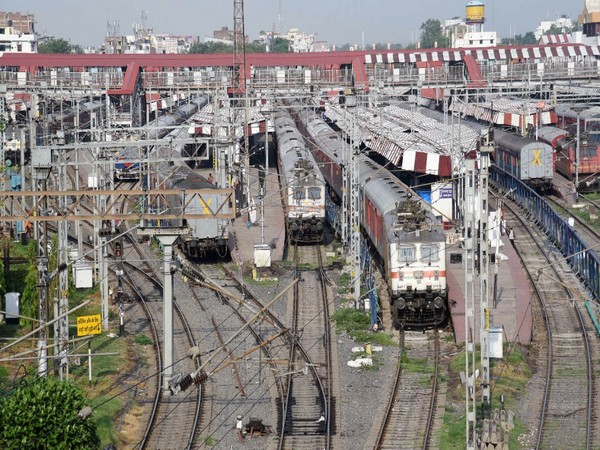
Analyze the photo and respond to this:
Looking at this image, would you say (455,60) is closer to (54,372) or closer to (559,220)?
(559,220)

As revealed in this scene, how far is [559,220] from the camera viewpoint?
38.1 meters

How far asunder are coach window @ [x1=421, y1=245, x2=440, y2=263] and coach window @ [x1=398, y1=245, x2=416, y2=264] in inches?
8.4

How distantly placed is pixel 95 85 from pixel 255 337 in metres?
54.9

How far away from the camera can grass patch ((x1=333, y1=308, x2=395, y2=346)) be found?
27141 mm

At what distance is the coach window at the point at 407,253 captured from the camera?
2725cm

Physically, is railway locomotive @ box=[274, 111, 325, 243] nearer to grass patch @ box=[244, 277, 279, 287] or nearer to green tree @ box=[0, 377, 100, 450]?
grass patch @ box=[244, 277, 279, 287]

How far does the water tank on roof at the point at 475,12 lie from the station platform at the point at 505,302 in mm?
129417

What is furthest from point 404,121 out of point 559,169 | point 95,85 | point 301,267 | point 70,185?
point 95,85

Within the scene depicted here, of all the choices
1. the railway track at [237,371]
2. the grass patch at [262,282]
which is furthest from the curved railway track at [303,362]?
the grass patch at [262,282]

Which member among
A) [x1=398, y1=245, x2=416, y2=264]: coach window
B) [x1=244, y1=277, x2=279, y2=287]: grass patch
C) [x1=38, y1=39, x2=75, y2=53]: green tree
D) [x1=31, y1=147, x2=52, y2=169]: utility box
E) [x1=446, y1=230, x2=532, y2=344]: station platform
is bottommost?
[x1=244, y1=277, x2=279, y2=287]: grass patch

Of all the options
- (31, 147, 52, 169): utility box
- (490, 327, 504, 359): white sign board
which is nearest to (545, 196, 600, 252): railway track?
(490, 327, 504, 359): white sign board

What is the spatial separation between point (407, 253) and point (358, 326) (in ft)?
7.55

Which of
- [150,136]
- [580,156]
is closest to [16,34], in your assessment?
[150,136]

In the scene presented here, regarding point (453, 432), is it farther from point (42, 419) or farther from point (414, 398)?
point (42, 419)
